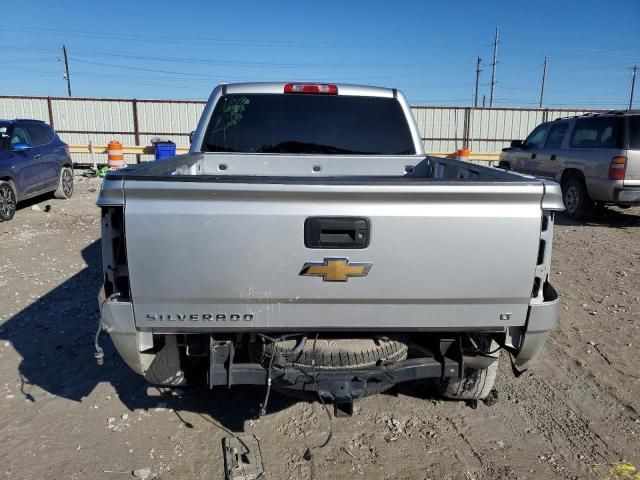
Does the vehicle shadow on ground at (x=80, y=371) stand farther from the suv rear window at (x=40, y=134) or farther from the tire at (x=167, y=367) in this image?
the suv rear window at (x=40, y=134)

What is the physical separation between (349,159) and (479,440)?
240cm

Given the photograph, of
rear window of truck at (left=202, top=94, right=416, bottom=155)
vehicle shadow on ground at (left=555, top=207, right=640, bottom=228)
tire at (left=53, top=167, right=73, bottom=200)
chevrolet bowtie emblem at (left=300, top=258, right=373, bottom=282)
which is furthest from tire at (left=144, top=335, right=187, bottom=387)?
tire at (left=53, top=167, right=73, bottom=200)

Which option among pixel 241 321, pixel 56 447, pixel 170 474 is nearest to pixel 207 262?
pixel 241 321

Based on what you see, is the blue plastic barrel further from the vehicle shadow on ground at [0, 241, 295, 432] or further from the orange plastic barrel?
the vehicle shadow on ground at [0, 241, 295, 432]

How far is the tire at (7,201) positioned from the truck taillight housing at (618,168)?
1059cm

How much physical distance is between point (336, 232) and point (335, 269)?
0.18 metres

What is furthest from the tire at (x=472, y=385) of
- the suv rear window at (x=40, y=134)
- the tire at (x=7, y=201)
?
the suv rear window at (x=40, y=134)

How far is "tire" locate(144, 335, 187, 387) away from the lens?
287 centimetres

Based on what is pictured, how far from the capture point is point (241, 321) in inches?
102

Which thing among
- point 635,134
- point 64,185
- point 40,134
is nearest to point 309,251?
point 635,134

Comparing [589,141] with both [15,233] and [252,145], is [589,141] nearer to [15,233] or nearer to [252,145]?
[252,145]

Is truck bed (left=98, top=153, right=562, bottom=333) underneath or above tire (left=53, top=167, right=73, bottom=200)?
above

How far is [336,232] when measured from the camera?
250cm

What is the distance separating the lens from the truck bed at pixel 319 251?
2424mm
